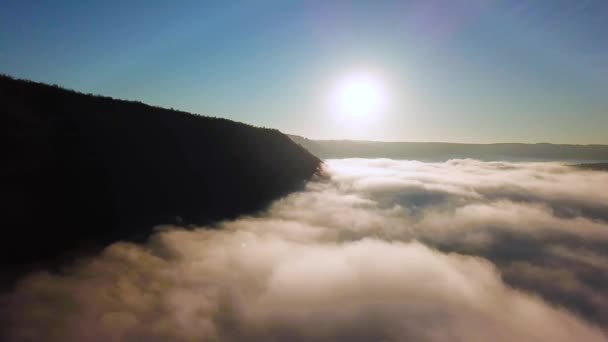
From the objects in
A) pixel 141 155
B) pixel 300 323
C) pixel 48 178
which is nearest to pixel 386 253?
pixel 300 323

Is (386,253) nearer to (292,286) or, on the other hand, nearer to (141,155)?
(292,286)

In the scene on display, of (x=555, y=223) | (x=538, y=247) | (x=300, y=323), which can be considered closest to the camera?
(x=300, y=323)

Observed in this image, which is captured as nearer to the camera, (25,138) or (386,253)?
(25,138)

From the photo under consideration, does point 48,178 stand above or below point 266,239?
above

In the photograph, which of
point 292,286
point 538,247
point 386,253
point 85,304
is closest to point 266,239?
point 292,286

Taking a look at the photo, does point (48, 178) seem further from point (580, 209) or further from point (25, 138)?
point (580, 209)

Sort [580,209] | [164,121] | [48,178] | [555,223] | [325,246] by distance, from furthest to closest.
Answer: [580,209] → [555,223] → [164,121] → [325,246] → [48,178]

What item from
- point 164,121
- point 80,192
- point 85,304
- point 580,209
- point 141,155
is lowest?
point 580,209
